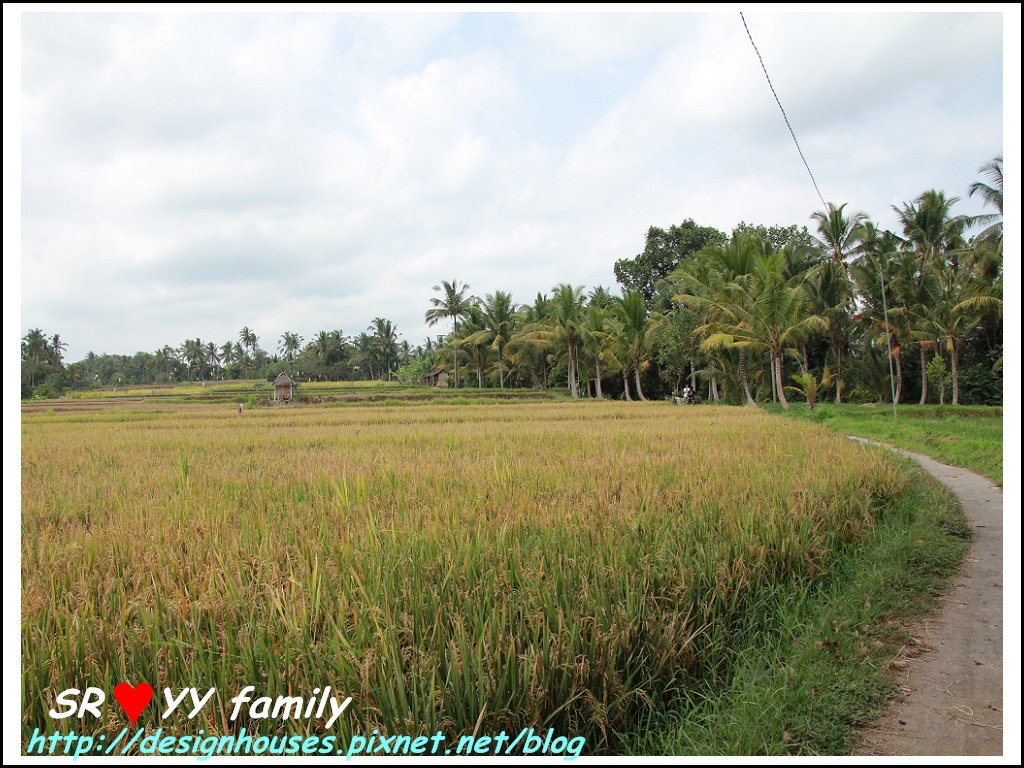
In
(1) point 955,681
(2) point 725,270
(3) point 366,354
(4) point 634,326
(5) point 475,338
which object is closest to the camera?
(1) point 955,681

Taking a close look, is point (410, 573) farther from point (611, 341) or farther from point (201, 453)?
point (611, 341)

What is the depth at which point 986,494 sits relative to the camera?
575 cm

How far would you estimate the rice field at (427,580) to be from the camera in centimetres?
183

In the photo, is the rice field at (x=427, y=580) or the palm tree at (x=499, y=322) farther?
the palm tree at (x=499, y=322)

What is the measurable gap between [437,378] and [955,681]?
4293 centimetres

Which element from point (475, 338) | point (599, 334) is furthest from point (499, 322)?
point (599, 334)

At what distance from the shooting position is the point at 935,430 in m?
10.5

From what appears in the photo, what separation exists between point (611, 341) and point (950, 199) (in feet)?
48.8

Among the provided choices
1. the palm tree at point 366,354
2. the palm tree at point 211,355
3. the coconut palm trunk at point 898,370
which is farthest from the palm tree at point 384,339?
the coconut palm trunk at point 898,370

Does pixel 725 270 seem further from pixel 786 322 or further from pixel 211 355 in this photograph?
pixel 211 355

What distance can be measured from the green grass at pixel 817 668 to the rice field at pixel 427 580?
106 mm

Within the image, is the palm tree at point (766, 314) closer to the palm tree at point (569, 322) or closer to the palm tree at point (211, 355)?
the palm tree at point (569, 322)

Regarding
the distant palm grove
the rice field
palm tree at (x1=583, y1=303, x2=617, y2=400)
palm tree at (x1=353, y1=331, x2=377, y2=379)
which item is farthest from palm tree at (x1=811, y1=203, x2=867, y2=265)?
palm tree at (x1=353, y1=331, x2=377, y2=379)

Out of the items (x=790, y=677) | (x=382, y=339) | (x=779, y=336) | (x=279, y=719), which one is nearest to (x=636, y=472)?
(x=790, y=677)
